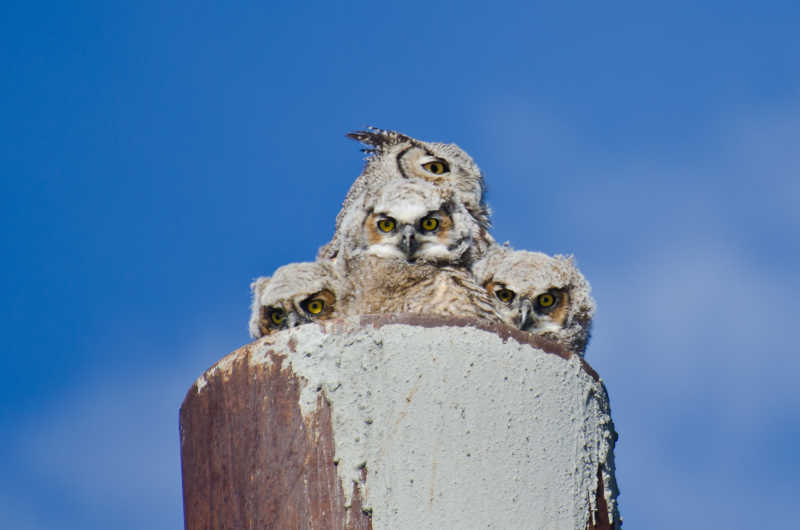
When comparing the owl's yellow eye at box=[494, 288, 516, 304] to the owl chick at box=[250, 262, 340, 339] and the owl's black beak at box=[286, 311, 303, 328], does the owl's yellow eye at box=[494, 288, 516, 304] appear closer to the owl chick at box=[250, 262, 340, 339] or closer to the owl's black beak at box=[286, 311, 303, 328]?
the owl chick at box=[250, 262, 340, 339]

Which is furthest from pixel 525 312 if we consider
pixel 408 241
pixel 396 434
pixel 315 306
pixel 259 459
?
pixel 259 459

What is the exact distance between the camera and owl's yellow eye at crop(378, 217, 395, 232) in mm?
6968

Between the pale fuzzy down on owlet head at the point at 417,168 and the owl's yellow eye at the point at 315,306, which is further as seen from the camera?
the pale fuzzy down on owlet head at the point at 417,168

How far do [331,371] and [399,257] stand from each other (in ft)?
8.21

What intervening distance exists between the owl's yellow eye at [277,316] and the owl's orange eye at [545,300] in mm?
1597

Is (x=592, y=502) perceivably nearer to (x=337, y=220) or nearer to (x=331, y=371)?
(x=331, y=371)

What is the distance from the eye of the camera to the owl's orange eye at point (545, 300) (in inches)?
299

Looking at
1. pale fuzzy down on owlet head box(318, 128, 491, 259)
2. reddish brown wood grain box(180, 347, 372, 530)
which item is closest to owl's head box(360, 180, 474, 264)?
pale fuzzy down on owlet head box(318, 128, 491, 259)

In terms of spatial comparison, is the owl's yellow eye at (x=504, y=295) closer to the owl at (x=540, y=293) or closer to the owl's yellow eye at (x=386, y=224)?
the owl at (x=540, y=293)

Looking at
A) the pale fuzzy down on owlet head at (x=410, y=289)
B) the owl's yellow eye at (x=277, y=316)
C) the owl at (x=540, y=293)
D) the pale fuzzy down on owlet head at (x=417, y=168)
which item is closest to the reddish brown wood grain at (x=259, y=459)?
the pale fuzzy down on owlet head at (x=410, y=289)

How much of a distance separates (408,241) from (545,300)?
4.14 ft

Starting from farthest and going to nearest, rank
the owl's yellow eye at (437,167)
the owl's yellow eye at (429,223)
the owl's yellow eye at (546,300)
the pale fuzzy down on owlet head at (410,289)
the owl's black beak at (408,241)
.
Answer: the owl's yellow eye at (437,167) → the owl's yellow eye at (546,300) → the owl's yellow eye at (429,223) → the owl's black beak at (408,241) → the pale fuzzy down on owlet head at (410,289)

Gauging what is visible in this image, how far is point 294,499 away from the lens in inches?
165

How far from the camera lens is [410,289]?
261 inches
